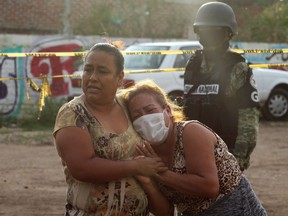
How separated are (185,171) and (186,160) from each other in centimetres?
6

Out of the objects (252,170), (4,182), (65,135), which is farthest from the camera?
(252,170)

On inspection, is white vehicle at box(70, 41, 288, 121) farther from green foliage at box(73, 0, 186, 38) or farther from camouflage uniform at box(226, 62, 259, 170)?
camouflage uniform at box(226, 62, 259, 170)

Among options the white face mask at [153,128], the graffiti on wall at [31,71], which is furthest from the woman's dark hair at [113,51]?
the graffiti on wall at [31,71]

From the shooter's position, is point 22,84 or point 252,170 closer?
point 252,170

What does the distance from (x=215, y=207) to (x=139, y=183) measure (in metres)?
0.39

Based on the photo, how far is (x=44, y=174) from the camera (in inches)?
373

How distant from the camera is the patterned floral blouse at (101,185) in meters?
3.08

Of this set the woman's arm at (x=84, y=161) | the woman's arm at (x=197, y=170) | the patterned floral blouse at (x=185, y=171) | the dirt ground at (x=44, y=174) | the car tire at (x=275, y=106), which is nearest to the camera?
the woman's arm at (x=84, y=161)

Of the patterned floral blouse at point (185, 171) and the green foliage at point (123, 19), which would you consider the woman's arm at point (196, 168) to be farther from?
the green foliage at point (123, 19)

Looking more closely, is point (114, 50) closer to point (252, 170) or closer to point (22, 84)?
point (252, 170)

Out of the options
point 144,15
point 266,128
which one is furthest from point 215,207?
point 144,15

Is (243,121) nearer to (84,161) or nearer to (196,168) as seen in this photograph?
(196,168)

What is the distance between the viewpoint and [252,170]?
10039mm

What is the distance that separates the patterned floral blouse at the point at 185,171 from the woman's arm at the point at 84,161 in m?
0.26
